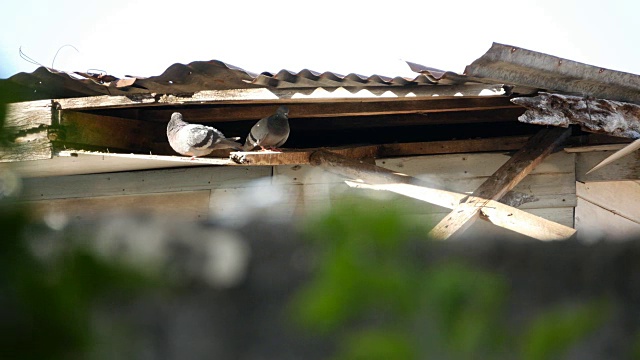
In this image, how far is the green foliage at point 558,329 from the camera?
1.11 m

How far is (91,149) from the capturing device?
15.9 ft

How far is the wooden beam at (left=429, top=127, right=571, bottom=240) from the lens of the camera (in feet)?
15.0

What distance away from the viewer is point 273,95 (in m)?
4.40

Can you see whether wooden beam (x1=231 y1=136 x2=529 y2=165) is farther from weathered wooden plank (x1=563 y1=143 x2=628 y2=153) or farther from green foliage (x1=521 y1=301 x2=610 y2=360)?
green foliage (x1=521 y1=301 x2=610 y2=360)

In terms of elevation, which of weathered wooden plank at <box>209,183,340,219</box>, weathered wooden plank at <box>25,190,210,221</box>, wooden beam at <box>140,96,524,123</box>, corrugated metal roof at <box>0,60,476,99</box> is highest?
corrugated metal roof at <box>0,60,476,99</box>

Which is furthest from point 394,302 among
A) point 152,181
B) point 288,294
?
point 152,181

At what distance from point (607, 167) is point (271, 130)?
2064 millimetres

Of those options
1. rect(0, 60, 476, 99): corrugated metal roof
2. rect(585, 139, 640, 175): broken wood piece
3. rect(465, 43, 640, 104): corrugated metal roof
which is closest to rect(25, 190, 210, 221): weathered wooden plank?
rect(0, 60, 476, 99): corrugated metal roof

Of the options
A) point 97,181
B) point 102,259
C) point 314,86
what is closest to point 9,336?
point 102,259

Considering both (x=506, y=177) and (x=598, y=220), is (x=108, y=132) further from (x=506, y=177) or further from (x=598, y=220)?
(x=598, y=220)

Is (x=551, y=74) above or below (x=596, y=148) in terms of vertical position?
above

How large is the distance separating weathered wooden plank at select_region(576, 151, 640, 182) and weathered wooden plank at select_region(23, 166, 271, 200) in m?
1.98

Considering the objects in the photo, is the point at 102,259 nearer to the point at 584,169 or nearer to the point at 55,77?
the point at 55,77

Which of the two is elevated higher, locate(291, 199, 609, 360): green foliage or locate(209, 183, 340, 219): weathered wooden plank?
locate(291, 199, 609, 360): green foliage
